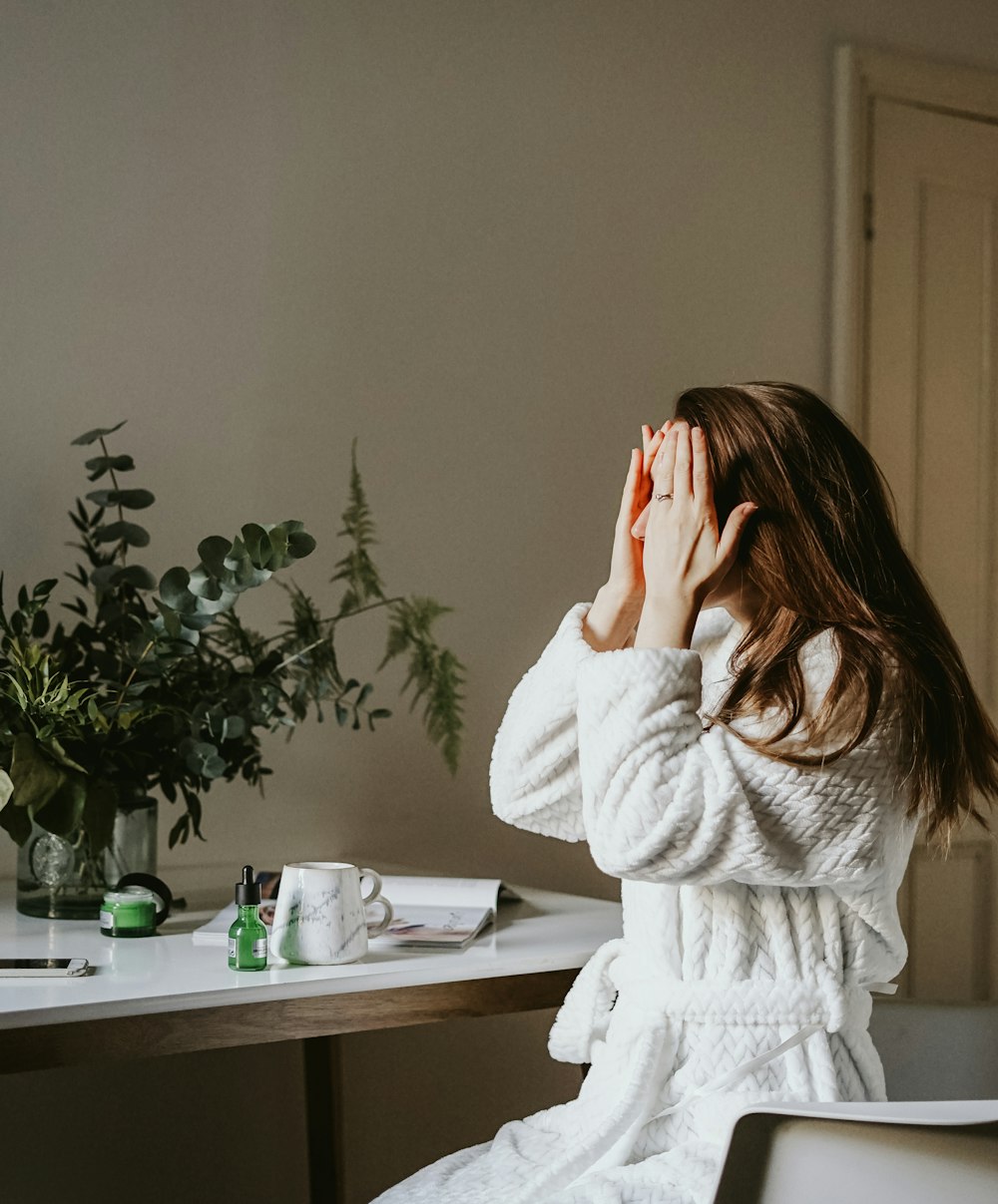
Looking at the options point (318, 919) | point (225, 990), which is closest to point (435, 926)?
point (318, 919)

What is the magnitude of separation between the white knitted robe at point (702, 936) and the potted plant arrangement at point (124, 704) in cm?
53

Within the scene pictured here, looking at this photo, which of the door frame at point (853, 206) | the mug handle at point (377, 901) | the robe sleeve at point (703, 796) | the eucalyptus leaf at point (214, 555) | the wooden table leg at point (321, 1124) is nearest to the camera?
the robe sleeve at point (703, 796)

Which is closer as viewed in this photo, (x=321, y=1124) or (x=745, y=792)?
(x=745, y=792)

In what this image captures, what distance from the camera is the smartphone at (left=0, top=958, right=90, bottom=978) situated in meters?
1.32

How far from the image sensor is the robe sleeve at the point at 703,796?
1098 millimetres

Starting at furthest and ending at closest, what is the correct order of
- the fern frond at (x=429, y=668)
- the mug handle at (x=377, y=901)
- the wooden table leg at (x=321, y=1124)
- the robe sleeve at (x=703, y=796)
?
the fern frond at (x=429, y=668) → the wooden table leg at (x=321, y=1124) → the mug handle at (x=377, y=901) → the robe sleeve at (x=703, y=796)

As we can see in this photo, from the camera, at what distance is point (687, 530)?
124cm

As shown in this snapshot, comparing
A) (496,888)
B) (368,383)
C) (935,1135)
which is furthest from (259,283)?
(935,1135)

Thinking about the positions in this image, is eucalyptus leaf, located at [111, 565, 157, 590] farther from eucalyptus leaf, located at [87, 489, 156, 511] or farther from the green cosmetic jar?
the green cosmetic jar

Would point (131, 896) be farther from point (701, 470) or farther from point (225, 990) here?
point (701, 470)

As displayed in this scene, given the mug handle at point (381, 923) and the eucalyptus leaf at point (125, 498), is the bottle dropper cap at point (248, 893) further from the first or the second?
the eucalyptus leaf at point (125, 498)

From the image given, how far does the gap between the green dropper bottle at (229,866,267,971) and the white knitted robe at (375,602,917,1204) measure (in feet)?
0.92

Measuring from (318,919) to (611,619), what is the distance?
429mm

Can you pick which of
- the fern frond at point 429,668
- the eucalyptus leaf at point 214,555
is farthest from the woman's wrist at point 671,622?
the fern frond at point 429,668
